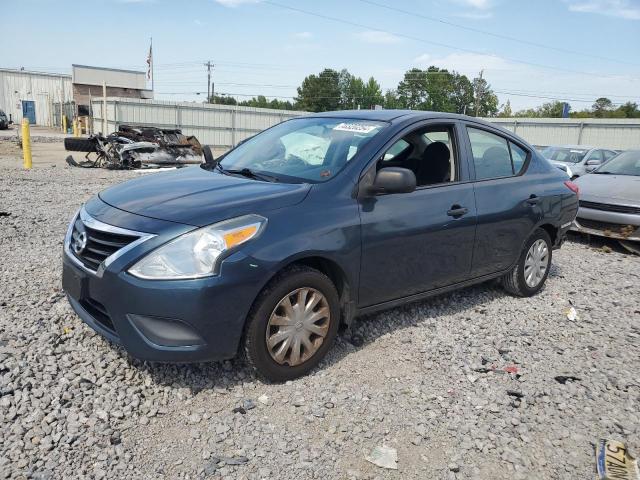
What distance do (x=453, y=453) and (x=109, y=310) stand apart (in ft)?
6.71

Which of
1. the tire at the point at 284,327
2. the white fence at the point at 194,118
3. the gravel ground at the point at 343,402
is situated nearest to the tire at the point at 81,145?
the white fence at the point at 194,118

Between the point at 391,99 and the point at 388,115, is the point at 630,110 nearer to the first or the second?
the point at 391,99

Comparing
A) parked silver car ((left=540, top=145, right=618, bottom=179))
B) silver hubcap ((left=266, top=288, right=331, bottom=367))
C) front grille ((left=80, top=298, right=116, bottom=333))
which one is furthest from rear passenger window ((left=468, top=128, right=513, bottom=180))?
parked silver car ((left=540, top=145, right=618, bottom=179))

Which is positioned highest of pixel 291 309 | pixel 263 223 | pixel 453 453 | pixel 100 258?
pixel 263 223

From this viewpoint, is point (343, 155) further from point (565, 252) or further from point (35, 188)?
point (35, 188)

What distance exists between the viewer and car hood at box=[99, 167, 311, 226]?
3.09m

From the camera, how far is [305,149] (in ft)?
13.4

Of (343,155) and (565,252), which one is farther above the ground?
(343,155)

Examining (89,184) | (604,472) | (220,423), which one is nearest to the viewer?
(604,472)

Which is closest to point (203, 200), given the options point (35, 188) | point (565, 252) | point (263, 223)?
point (263, 223)

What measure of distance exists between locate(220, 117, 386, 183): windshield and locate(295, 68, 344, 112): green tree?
96556 mm

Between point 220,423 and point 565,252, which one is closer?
point 220,423

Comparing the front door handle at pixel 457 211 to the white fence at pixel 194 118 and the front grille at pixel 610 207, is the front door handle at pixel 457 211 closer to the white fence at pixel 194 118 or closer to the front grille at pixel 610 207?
the front grille at pixel 610 207

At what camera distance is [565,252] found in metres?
7.56
